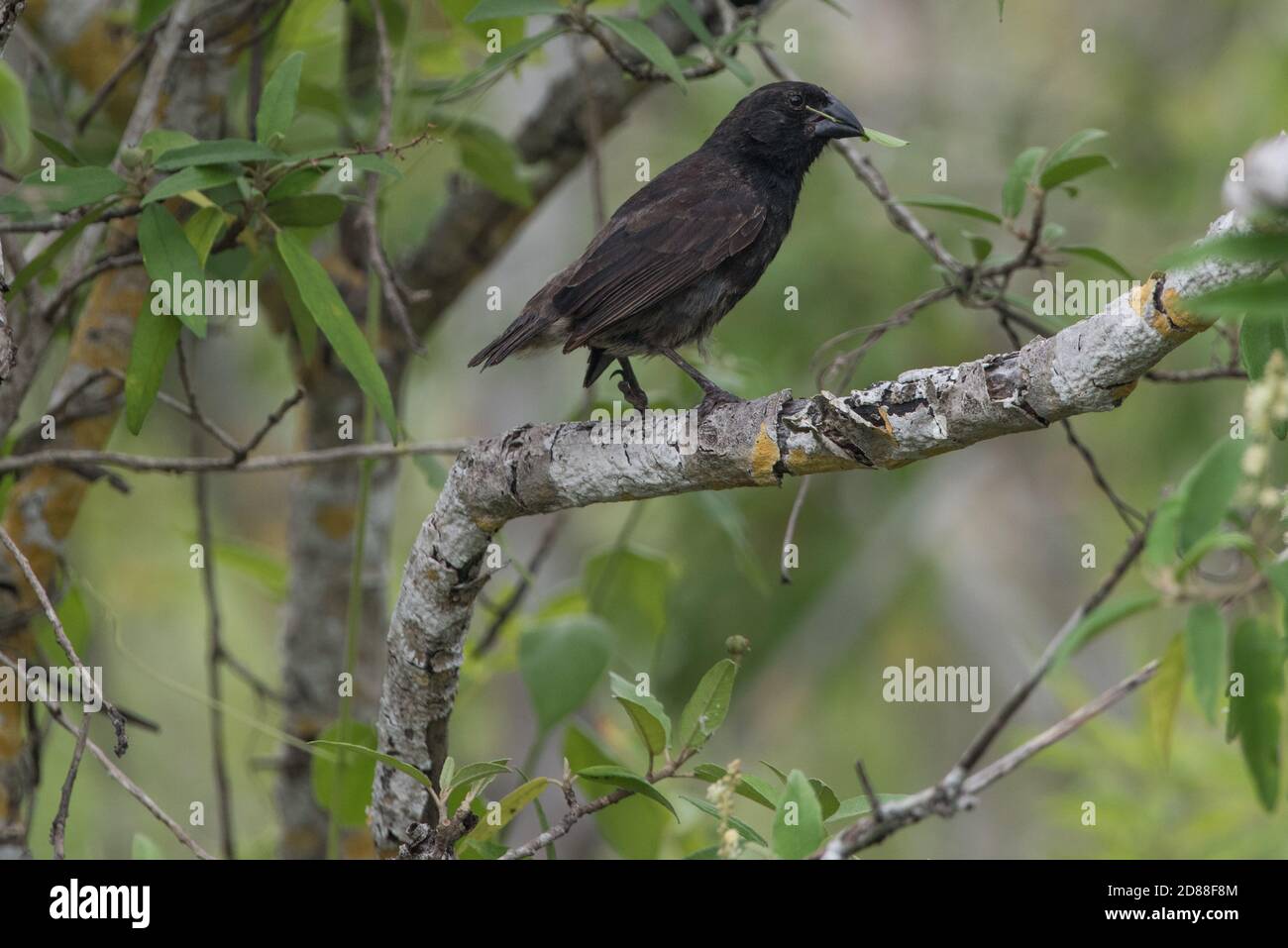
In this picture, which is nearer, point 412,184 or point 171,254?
point 171,254

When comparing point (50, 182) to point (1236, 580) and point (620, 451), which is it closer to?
point (620, 451)

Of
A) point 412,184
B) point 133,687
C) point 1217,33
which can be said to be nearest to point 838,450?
point 412,184

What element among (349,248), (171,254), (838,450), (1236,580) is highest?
(349,248)

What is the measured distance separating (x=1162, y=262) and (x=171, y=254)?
179 cm

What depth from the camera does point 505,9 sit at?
2.73m

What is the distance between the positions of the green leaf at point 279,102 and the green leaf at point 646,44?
65cm

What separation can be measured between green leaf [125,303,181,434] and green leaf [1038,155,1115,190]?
179cm

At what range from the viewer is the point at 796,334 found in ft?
20.9

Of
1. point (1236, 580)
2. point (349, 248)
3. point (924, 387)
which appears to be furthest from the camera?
point (349, 248)

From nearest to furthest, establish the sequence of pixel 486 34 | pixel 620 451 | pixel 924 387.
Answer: pixel 924 387
pixel 620 451
pixel 486 34

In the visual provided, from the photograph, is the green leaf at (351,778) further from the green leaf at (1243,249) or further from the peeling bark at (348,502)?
the green leaf at (1243,249)

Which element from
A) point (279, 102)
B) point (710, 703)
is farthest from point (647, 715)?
point (279, 102)

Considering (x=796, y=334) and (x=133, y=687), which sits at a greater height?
(x=796, y=334)
